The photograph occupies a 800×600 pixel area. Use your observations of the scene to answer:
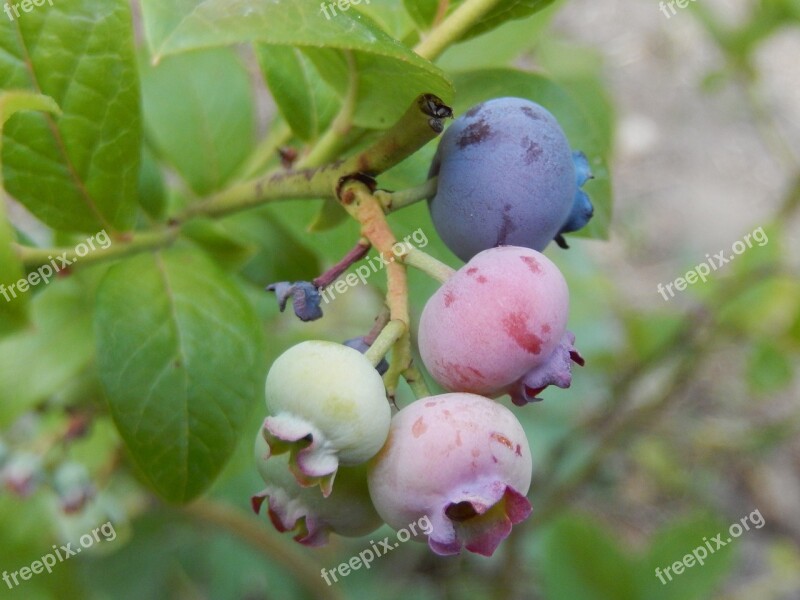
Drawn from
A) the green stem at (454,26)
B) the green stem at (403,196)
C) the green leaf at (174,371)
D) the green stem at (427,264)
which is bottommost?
the green leaf at (174,371)

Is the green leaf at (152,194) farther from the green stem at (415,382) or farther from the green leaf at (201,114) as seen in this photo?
the green stem at (415,382)

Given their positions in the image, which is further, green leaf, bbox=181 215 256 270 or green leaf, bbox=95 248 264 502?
green leaf, bbox=181 215 256 270

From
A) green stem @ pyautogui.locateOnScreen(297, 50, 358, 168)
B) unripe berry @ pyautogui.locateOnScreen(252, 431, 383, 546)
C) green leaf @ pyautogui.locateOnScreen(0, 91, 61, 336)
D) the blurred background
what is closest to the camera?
green leaf @ pyautogui.locateOnScreen(0, 91, 61, 336)

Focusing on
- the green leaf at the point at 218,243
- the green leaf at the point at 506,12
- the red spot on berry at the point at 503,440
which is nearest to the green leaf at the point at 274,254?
the green leaf at the point at 218,243

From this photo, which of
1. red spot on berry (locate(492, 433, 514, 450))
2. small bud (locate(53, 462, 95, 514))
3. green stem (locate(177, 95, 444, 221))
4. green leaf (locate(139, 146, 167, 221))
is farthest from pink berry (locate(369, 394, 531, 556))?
small bud (locate(53, 462, 95, 514))

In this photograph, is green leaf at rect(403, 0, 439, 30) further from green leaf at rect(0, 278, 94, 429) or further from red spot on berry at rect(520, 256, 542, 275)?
green leaf at rect(0, 278, 94, 429)

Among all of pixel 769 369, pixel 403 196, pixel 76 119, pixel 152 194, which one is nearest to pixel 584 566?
Result: pixel 769 369
